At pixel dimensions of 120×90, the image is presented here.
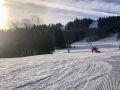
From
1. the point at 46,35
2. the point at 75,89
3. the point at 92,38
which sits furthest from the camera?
the point at 92,38

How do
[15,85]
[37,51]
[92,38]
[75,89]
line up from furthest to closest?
[92,38] → [37,51] → [15,85] → [75,89]

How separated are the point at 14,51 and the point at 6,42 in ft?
11.8

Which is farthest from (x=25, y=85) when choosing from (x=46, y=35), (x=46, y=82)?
(x=46, y=35)

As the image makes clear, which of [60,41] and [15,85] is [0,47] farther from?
[60,41]

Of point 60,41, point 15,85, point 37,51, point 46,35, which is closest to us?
point 15,85

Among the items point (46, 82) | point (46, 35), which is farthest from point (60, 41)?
point (46, 82)

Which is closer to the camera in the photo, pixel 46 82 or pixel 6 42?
pixel 46 82

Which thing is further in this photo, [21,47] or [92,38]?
[92,38]

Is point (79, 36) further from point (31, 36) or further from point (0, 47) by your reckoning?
point (0, 47)

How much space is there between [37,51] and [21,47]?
950 cm

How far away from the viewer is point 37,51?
81062 mm

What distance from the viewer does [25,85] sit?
53.4ft

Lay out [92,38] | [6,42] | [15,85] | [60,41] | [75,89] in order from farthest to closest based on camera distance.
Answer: [92,38]
[60,41]
[6,42]
[15,85]
[75,89]

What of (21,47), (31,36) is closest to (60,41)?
(31,36)
